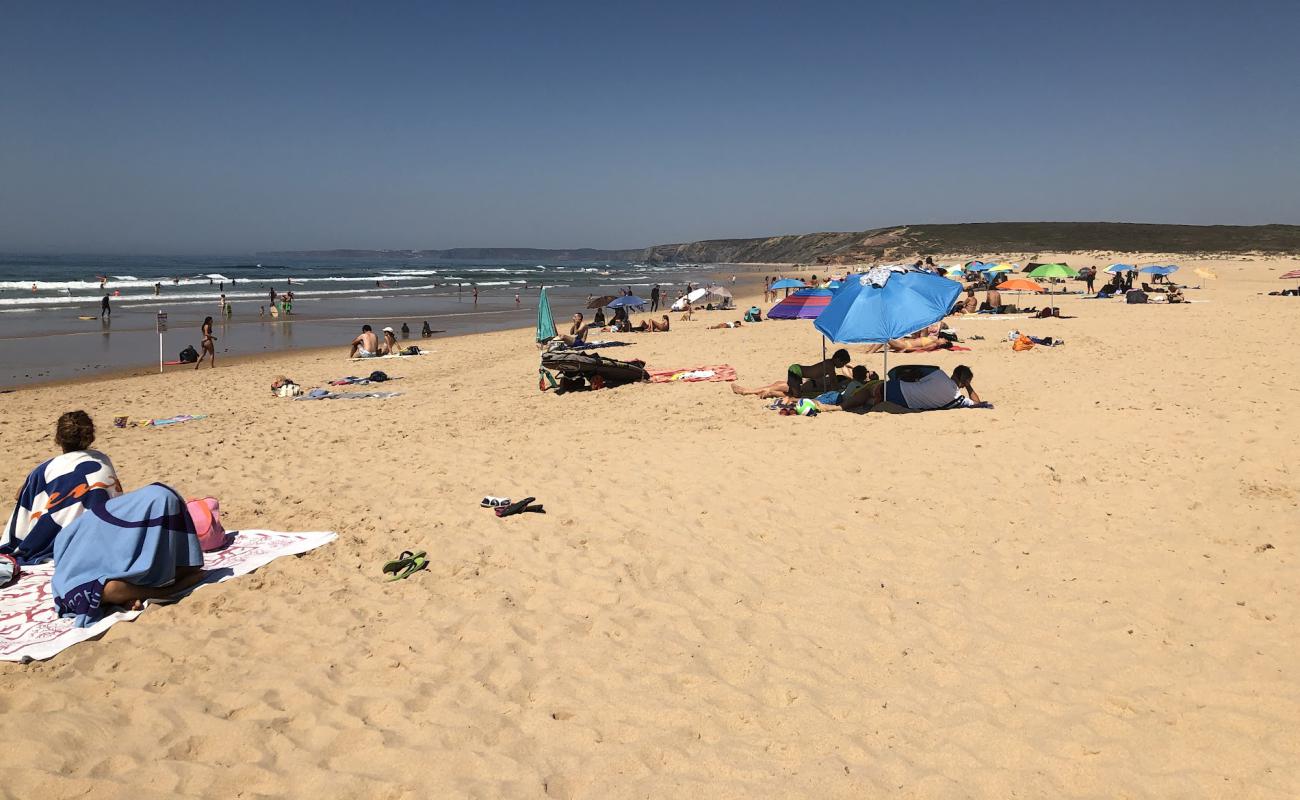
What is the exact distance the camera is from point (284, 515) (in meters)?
6.49

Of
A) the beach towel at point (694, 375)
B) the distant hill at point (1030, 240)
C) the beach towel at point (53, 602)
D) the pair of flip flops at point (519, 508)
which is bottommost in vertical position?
the beach towel at point (53, 602)

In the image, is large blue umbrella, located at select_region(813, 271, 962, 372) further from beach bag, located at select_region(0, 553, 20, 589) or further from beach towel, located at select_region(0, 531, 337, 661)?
beach bag, located at select_region(0, 553, 20, 589)

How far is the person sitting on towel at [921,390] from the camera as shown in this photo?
9.62 m

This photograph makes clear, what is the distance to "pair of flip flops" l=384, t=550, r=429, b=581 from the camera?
5.23 metres

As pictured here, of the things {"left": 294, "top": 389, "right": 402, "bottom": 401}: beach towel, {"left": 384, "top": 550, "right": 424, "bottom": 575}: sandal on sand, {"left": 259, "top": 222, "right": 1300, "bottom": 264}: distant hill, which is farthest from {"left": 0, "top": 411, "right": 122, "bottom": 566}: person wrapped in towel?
{"left": 259, "top": 222, "right": 1300, "bottom": 264}: distant hill

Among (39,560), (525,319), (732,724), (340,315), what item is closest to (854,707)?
(732,724)

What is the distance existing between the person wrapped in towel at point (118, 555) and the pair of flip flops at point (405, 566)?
1328mm

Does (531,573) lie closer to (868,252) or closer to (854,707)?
(854,707)

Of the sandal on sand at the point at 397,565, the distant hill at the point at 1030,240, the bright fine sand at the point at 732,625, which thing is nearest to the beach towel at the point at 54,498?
the bright fine sand at the point at 732,625

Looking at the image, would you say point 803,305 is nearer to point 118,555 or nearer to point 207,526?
point 207,526

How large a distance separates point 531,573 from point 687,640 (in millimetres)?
1361

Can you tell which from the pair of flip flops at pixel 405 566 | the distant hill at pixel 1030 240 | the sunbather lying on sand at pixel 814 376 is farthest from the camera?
the distant hill at pixel 1030 240

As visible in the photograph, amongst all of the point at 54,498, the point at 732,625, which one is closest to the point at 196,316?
the point at 54,498

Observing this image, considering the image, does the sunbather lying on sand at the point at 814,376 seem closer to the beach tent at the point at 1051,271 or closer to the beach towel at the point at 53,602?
the beach towel at the point at 53,602
